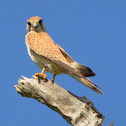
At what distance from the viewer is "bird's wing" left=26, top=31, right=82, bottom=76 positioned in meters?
6.62

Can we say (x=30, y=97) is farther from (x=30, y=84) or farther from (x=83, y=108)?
(x=83, y=108)

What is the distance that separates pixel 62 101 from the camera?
20.9 ft

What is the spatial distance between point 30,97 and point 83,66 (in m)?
1.21

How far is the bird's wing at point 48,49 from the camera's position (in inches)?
261

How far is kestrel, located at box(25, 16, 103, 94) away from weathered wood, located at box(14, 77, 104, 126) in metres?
0.30

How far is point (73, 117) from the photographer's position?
6.23 m

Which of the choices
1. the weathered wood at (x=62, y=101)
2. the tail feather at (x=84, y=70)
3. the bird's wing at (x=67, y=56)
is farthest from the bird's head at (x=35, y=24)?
the weathered wood at (x=62, y=101)

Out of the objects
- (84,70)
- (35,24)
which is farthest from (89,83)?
(35,24)

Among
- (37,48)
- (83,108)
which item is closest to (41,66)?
(37,48)

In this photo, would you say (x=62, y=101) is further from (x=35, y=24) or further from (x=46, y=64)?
(x=35, y=24)

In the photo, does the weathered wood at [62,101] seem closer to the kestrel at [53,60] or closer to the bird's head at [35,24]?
the kestrel at [53,60]

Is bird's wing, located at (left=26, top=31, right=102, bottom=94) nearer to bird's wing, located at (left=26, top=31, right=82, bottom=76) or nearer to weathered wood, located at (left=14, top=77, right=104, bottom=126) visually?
bird's wing, located at (left=26, top=31, right=82, bottom=76)

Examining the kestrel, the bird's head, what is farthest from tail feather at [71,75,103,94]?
the bird's head

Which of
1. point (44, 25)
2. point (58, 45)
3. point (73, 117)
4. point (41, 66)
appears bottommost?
point (73, 117)
